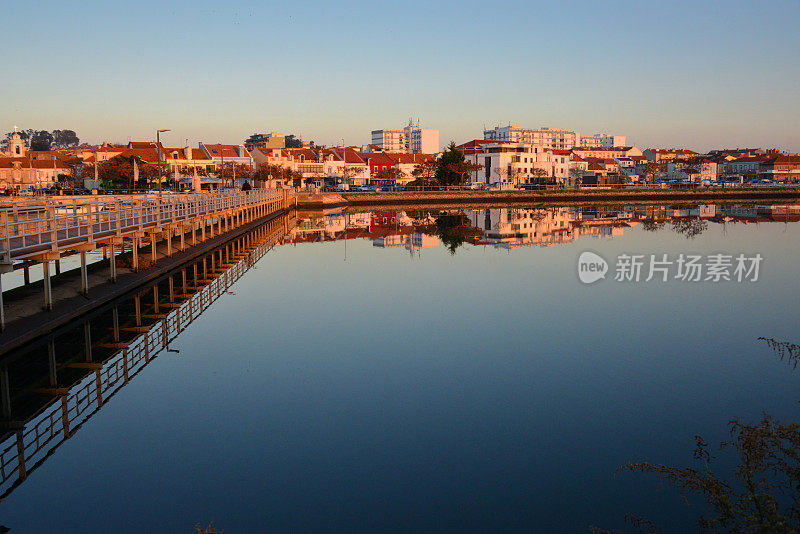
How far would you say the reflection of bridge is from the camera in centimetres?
998

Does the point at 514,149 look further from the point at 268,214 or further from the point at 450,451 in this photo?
the point at 450,451

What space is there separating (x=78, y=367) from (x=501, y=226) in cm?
4115

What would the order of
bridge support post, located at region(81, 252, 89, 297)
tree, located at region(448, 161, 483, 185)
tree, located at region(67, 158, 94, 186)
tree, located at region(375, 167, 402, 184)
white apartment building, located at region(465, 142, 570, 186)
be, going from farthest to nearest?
tree, located at region(375, 167, 402, 184), white apartment building, located at region(465, 142, 570, 186), tree, located at region(448, 161, 483, 185), tree, located at region(67, 158, 94, 186), bridge support post, located at region(81, 252, 89, 297)

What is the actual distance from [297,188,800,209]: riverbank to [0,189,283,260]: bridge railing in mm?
33637

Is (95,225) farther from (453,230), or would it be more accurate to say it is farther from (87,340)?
(453,230)

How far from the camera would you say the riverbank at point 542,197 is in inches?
3238

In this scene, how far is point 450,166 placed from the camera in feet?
311

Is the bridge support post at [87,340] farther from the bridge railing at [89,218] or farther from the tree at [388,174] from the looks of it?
the tree at [388,174]

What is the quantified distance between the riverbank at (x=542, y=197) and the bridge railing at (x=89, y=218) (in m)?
33.6

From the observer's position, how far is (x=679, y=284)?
926 inches

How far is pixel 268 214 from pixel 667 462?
170ft

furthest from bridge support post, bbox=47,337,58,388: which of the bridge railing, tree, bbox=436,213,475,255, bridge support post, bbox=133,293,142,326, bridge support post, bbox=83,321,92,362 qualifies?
tree, bbox=436,213,475,255

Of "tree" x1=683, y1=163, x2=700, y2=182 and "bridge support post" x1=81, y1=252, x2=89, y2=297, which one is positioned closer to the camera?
"bridge support post" x1=81, y1=252, x2=89, y2=297

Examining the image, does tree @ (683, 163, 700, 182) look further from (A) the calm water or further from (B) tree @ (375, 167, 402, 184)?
(A) the calm water
